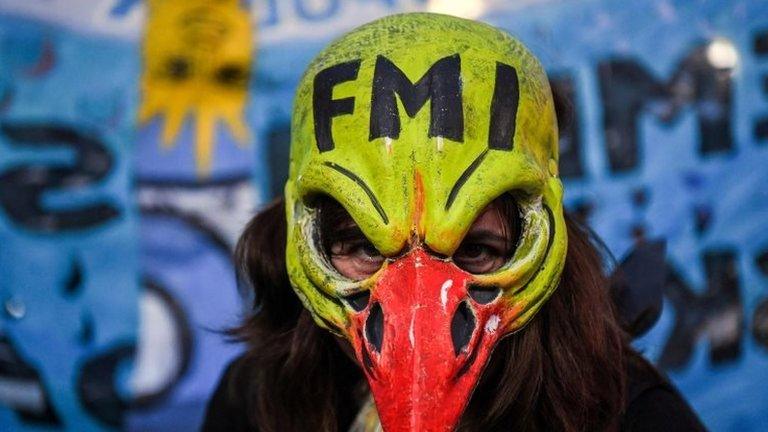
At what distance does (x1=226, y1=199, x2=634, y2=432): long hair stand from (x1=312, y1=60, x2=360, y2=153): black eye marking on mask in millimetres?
393

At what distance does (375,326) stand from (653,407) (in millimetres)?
587

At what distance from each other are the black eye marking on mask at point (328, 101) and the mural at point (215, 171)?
→ 171 centimetres

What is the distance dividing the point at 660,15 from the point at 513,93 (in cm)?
190

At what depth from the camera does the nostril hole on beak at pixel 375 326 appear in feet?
3.51

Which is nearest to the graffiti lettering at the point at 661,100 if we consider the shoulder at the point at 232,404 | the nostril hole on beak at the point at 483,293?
the shoulder at the point at 232,404

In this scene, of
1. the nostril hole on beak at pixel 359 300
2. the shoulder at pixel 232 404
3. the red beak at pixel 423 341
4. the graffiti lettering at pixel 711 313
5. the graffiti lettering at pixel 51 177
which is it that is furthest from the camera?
the graffiti lettering at pixel 51 177

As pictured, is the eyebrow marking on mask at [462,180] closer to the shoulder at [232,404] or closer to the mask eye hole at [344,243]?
the mask eye hole at [344,243]

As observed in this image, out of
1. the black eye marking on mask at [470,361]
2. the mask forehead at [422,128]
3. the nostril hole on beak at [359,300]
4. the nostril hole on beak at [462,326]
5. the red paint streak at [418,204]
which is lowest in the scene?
the black eye marking on mask at [470,361]

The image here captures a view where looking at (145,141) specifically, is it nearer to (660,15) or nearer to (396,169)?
(660,15)

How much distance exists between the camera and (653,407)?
54.9 inches

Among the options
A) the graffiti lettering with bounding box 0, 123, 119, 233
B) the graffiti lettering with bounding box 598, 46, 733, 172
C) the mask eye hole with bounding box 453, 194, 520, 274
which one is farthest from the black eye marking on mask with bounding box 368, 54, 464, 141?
the graffiti lettering with bounding box 0, 123, 119, 233

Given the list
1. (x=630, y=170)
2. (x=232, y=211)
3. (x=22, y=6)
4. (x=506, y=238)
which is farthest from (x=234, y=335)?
(x=22, y=6)

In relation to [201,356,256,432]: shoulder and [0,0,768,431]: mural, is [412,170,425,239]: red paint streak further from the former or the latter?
[0,0,768,431]: mural

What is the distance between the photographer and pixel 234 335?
1763mm
